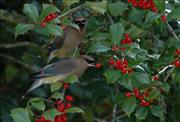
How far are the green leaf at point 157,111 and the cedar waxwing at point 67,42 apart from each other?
26.1 inches

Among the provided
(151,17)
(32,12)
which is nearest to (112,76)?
(151,17)

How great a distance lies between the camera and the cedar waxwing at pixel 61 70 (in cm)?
303

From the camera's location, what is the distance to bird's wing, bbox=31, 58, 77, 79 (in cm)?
305

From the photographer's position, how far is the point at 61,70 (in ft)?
10.0

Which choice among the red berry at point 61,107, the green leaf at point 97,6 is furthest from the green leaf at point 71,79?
the green leaf at point 97,6

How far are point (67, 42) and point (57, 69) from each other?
540 millimetres

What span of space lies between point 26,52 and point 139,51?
2.51m

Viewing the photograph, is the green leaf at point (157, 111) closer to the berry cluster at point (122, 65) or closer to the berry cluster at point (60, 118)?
the berry cluster at point (122, 65)

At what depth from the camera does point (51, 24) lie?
2932 millimetres

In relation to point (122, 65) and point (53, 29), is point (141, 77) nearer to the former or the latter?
point (122, 65)

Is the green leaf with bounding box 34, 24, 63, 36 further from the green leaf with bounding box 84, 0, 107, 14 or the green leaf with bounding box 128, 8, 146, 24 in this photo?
the green leaf with bounding box 128, 8, 146, 24

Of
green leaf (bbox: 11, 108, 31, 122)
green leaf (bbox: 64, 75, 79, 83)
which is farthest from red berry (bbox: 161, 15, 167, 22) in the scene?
green leaf (bbox: 11, 108, 31, 122)

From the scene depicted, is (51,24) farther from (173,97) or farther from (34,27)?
(173,97)

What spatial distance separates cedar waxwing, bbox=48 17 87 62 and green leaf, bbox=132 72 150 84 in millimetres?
691
